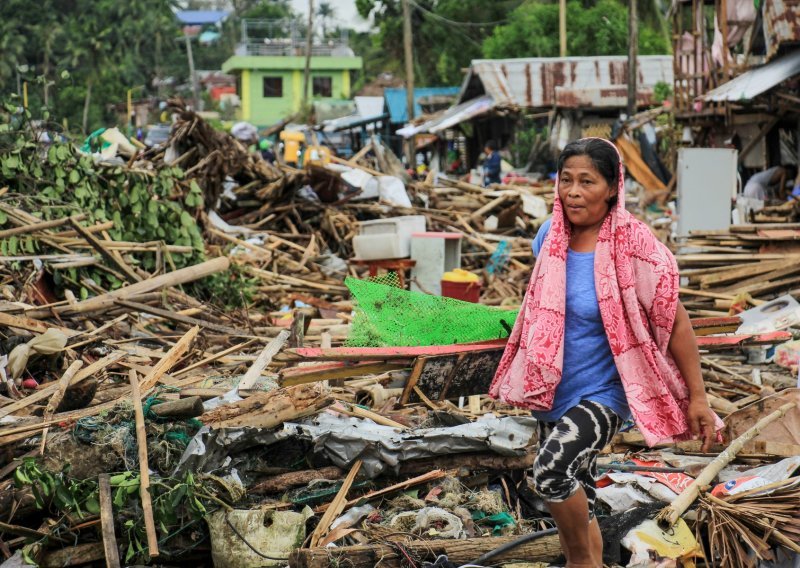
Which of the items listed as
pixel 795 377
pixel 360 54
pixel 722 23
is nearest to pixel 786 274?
pixel 795 377

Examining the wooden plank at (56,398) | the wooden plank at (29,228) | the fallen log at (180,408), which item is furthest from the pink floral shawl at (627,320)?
the wooden plank at (29,228)

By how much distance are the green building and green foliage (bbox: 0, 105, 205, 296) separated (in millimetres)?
46821

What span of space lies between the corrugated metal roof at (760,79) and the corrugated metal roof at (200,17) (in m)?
67.9

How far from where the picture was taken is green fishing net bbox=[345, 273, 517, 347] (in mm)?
4836

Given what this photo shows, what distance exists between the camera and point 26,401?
17.3ft

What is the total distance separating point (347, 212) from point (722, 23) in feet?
25.6

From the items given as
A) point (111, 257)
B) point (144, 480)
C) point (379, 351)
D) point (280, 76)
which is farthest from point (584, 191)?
point (280, 76)

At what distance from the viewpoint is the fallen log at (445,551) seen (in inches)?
161

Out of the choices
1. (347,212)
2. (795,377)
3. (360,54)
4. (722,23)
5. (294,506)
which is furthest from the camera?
(360,54)

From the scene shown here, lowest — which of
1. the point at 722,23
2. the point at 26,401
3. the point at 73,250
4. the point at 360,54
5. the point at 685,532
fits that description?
the point at 685,532

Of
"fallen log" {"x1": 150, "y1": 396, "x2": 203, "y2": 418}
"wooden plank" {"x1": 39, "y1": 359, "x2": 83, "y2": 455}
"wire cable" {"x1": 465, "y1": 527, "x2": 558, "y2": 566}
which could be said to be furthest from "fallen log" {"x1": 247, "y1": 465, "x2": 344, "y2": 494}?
"wooden plank" {"x1": 39, "y1": 359, "x2": 83, "y2": 455}

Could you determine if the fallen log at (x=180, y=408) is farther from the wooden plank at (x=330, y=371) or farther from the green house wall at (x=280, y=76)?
the green house wall at (x=280, y=76)

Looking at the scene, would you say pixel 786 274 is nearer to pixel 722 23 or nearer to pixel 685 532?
pixel 685 532

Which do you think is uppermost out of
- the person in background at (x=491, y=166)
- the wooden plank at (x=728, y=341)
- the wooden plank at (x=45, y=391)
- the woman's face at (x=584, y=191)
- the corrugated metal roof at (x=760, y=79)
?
the corrugated metal roof at (x=760, y=79)
